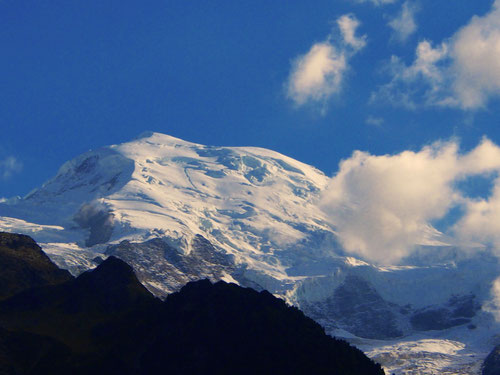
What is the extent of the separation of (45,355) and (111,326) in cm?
2087

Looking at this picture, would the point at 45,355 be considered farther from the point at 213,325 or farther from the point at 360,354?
the point at 360,354

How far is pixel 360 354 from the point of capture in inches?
7721

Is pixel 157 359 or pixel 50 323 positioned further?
pixel 50 323

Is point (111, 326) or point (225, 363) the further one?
point (111, 326)

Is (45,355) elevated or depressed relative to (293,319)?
depressed

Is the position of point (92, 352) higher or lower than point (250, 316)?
lower

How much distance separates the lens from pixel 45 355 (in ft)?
593

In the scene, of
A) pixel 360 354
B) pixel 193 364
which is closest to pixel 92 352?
pixel 193 364

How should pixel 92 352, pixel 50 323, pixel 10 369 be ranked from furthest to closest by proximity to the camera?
pixel 50 323
pixel 92 352
pixel 10 369

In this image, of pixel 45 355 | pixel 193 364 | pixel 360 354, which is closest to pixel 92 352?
pixel 45 355

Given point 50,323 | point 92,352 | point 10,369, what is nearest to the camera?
point 10,369

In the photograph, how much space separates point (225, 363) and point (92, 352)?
28.6 meters

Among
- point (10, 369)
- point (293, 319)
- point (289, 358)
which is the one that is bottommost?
point (10, 369)

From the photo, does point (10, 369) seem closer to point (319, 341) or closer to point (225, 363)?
point (225, 363)
